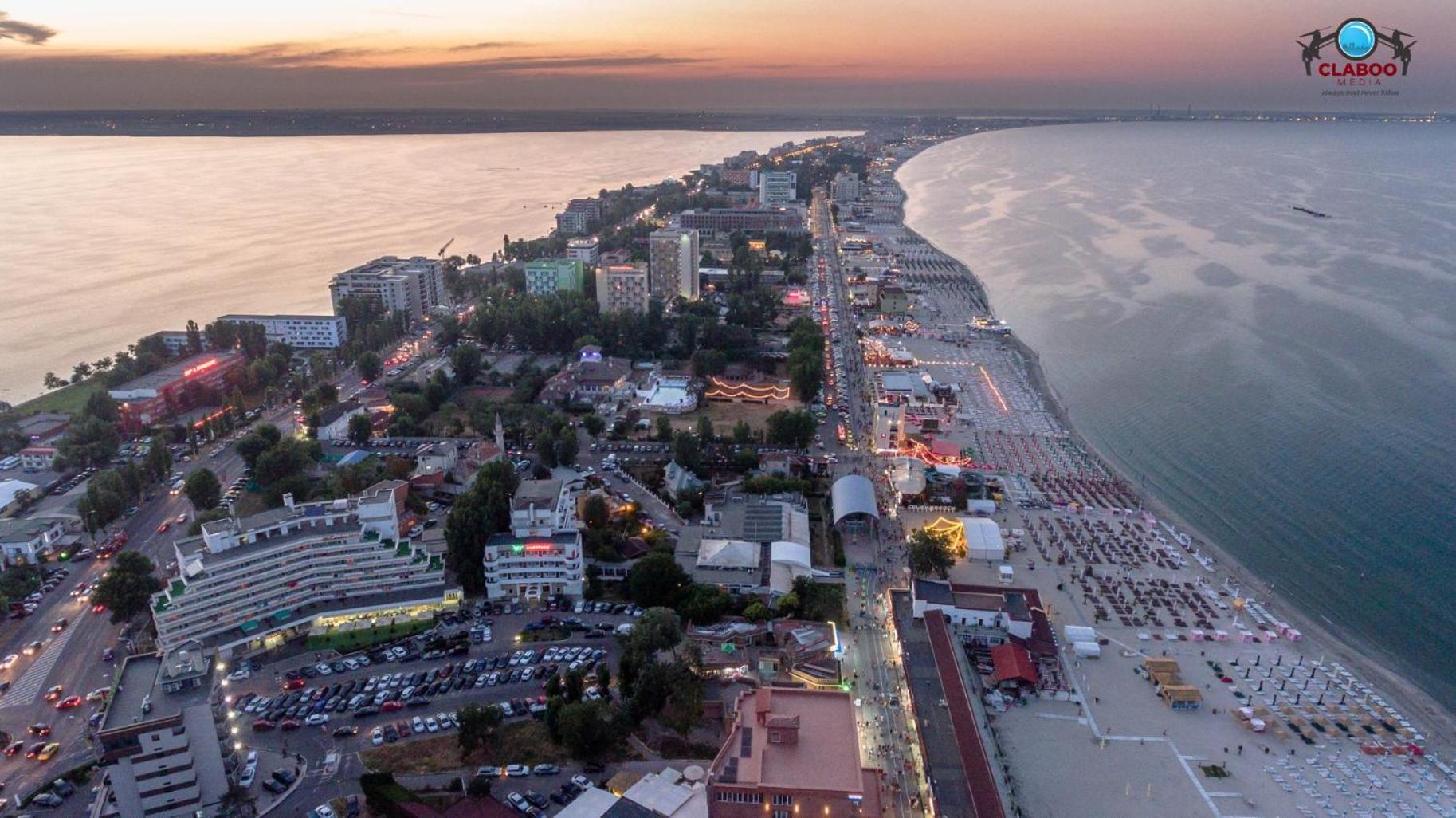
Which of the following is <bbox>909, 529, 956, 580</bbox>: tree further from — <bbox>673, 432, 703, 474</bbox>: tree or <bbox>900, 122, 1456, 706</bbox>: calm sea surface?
<bbox>900, 122, 1456, 706</bbox>: calm sea surface

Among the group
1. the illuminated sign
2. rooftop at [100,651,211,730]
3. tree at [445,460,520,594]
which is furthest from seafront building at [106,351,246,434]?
rooftop at [100,651,211,730]

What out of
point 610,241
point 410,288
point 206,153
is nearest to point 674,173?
point 610,241

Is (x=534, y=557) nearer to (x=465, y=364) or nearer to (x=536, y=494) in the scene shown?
(x=536, y=494)

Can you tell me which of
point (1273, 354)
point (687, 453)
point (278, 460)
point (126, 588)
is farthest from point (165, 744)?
point (1273, 354)

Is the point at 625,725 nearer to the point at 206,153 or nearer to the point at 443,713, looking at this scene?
the point at 443,713

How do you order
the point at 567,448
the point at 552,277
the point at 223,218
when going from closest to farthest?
the point at 567,448 → the point at 552,277 → the point at 223,218

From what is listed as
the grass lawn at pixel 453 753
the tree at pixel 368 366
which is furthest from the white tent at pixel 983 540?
the tree at pixel 368 366
